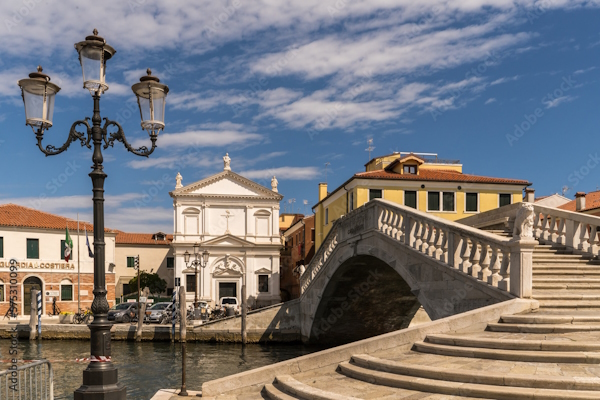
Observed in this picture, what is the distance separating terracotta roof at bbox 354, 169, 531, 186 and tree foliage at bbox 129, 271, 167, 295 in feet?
67.9

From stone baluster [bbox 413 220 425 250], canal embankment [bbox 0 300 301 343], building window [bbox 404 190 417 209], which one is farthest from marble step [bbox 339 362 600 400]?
building window [bbox 404 190 417 209]

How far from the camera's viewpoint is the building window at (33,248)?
3488 centimetres

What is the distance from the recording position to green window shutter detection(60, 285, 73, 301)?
116 ft

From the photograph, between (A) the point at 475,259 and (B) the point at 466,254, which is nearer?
(A) the point at 475,259

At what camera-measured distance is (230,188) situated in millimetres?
41406

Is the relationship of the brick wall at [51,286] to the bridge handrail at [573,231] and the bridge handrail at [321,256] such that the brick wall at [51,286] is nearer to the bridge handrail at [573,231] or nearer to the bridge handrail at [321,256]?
the bridge handrail at [321,256]

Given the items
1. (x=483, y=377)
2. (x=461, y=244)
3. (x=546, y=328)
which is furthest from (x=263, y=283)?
(x=483, y=377)

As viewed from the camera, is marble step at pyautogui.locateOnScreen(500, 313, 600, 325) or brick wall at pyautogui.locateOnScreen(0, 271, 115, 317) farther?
brick wall at pyautogui.locateOnScreen(0, 271, 115, 317)

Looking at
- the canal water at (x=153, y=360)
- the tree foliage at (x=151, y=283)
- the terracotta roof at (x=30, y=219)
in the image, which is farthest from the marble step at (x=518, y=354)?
the tree foliage at (x=151, y=283)

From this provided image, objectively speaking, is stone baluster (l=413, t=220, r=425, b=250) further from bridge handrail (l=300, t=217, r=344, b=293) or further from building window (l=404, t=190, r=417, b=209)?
building window (l=404, t=190, r=417, b=209)

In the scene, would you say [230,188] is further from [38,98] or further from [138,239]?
[38,98]

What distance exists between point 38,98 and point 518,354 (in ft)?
21.6

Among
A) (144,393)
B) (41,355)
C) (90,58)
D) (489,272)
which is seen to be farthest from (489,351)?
(41,355)

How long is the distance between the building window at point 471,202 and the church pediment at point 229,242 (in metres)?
15.8
